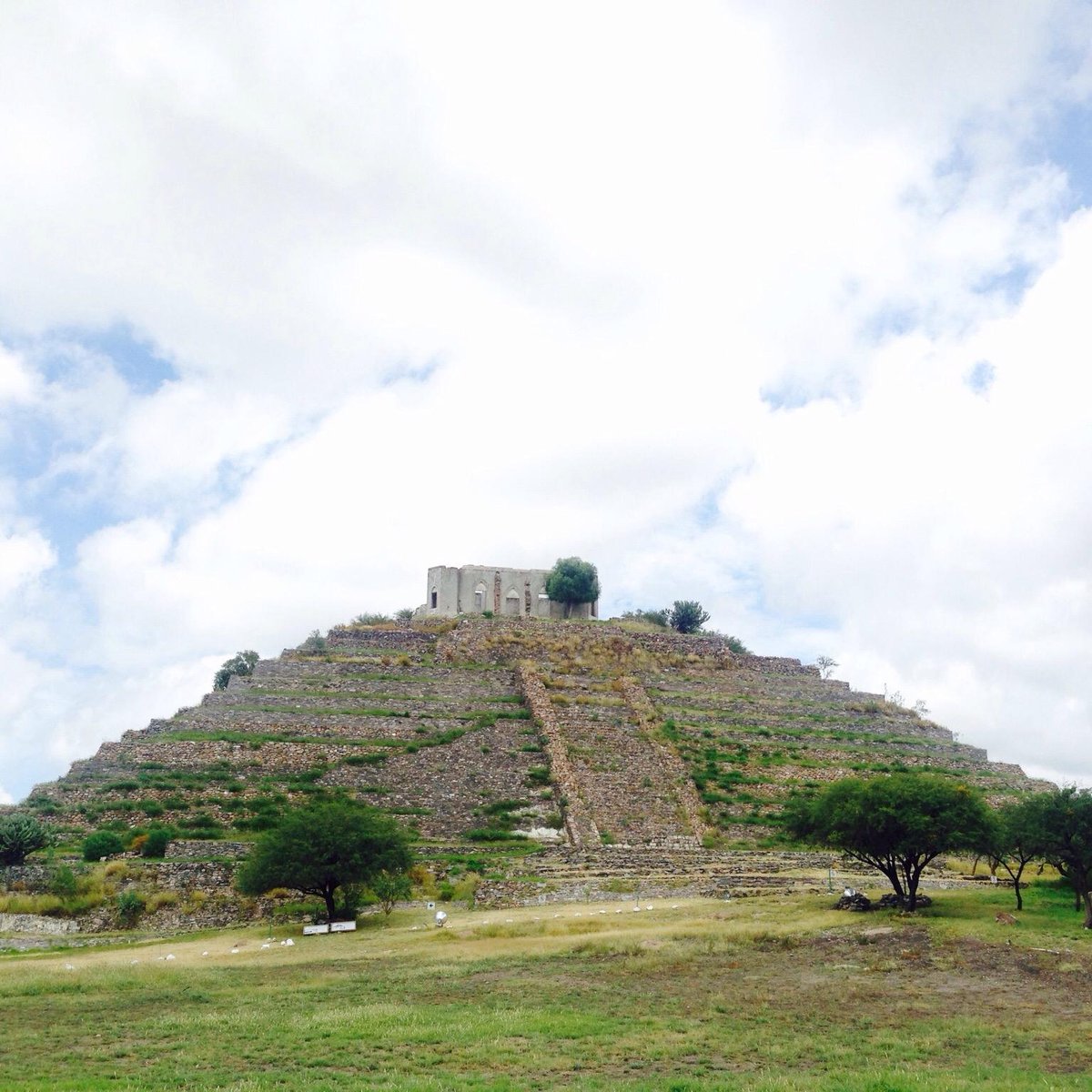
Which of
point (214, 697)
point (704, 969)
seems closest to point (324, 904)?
point (704, 969)

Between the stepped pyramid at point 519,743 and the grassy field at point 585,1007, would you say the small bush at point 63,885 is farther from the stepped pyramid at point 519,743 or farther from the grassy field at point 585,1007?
the stepped pyramid at point 519,743

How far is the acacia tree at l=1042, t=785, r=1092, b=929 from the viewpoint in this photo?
2988cm

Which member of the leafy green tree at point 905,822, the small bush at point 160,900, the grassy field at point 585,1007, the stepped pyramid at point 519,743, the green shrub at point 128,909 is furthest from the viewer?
the stepped pyramid at point 519,743

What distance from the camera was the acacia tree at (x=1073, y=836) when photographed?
29.9 metres

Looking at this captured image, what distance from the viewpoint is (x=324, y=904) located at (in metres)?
35.9

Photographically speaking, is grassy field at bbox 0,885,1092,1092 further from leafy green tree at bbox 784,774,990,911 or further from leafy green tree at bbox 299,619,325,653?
leafy green tree at bbox 299,619,325,653

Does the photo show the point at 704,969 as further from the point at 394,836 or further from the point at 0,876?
the point at 0,876

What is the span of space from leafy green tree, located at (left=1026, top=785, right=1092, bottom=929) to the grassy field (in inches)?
50.8

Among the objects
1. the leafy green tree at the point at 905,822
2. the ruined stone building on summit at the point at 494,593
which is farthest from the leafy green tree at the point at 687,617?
the leafy green tree at the point at 905,822

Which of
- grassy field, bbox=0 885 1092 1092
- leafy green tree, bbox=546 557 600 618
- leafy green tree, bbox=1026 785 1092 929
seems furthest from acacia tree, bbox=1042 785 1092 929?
leafy green tree, bbox=546 557 600 618

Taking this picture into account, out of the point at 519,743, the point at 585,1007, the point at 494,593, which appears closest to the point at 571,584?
the point at 494,593

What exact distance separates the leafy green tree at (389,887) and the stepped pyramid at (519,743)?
8.72 metres

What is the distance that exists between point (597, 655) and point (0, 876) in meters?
41.2

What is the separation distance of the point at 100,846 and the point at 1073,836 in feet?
112
